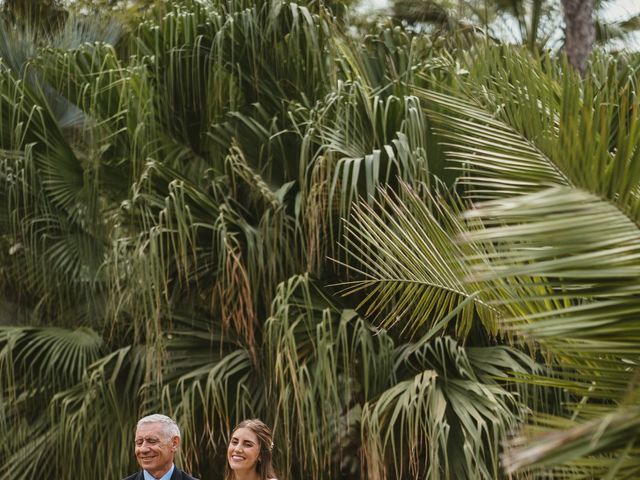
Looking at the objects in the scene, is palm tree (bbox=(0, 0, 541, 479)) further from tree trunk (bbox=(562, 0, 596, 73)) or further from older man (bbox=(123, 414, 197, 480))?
older man (bbox=(123, 414, 197, 480))

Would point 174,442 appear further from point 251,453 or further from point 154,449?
point 251,453

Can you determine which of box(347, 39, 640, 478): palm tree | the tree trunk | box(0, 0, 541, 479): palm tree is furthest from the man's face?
the tree trunk

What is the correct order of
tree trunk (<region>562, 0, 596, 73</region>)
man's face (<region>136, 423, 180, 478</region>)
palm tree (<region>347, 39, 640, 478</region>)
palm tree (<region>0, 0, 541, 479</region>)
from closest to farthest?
palm tree (<region>347, 39, 640, 478</region>), man's face (<region>136, 423, 180, 478</region>), palm tree (<region>0, 0, 541, 479</region>), tree trunk (<region>562, 0, 596, 73</region>)

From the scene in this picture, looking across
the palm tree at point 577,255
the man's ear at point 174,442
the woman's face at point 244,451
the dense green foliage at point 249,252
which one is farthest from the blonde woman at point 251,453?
the palm tree at point 577,255

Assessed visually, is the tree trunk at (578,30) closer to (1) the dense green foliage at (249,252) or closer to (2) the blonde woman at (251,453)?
(1) the dense green foliage at (249,252)

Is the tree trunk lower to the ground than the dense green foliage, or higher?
higher

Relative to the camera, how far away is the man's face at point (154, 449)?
4.62 m

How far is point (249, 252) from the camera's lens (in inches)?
294

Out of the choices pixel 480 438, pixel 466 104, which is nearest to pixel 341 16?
pixel 480 438

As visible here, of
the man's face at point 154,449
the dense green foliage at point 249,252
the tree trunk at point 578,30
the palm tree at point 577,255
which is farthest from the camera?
the tree trunk at point 578,30

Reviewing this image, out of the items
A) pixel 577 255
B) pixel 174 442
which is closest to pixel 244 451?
pixel 174 442

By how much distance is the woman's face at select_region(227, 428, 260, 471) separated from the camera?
4.88m

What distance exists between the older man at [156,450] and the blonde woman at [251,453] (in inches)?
11.1

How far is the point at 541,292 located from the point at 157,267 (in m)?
3.38
